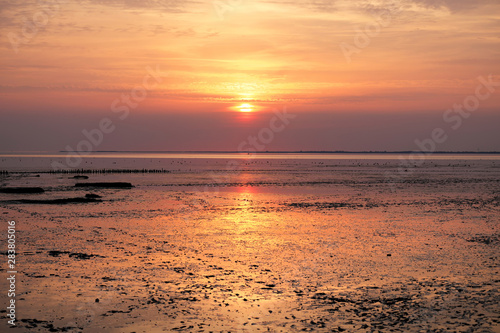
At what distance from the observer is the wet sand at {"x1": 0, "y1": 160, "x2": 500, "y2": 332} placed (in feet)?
45.4

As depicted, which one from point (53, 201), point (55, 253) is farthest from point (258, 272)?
point (53, 201)

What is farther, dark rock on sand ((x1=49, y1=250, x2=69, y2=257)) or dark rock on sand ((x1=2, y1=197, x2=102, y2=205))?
dark rock on sand ((x1=2, y1=197, x2=102, y2=205))

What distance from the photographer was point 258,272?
19.4 m

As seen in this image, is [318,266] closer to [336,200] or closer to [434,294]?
[434,294]

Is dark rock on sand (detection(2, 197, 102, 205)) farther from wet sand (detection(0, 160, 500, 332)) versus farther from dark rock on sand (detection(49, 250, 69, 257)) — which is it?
dark rock on sand (detection(49, 250, 69, 257))

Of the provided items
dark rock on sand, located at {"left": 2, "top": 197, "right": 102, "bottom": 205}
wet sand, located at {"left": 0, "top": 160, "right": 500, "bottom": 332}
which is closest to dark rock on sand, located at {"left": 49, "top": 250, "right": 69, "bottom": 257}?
wet sand, located at {"left": 0, "top": 160, "right": 500, "bottom": 332}

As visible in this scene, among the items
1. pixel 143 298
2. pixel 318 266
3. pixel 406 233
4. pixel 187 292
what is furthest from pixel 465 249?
pixel 143 298

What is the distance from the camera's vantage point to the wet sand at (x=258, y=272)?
13844mm

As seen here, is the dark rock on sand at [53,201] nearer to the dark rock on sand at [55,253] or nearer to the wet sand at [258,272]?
the wet sand at [258,272]

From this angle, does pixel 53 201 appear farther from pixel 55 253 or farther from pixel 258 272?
pixel 258 272

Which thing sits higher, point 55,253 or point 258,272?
point 258,272

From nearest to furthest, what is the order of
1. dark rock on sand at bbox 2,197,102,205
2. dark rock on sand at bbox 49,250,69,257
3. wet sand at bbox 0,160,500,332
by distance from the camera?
wet sand at bbox 0,160,500,332, dark rock on sand at bbox 49,250,69,257, dark rock on sand at bbox 2,197,102,205

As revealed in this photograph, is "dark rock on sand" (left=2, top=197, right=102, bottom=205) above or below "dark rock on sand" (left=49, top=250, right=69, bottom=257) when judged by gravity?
below

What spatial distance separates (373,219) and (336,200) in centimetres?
1519
